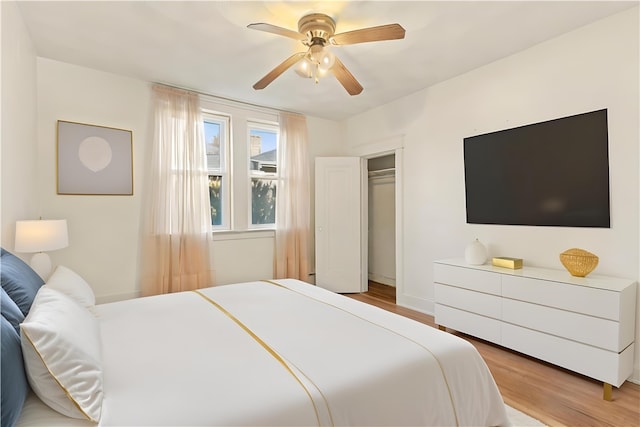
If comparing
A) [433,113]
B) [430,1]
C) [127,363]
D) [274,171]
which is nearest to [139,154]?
[274,171]

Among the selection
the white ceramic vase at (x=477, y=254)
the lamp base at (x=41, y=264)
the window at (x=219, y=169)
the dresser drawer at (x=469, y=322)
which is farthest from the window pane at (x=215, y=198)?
the white ceramic vase at (x=477, y=254)

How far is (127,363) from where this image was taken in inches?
50.5

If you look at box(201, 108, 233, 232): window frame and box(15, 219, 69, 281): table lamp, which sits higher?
box(201, 108, 233, 232): window frame

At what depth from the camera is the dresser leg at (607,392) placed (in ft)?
6.63

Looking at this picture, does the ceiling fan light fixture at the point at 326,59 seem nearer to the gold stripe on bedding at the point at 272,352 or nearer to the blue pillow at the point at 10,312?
the gold stripe on bedding at the point at 272,352

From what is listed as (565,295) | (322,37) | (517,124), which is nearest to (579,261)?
(565,295)

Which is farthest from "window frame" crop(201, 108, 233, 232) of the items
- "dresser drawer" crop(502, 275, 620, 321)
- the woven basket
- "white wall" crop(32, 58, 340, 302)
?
the woven basket

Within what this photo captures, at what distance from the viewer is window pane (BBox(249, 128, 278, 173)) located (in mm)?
4340

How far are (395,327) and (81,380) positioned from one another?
1.35 metres

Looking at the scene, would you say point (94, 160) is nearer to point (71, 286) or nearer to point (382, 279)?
point (71, 286)

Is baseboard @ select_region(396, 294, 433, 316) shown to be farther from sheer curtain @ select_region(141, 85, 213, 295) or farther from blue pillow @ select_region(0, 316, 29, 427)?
blue pillow @ select_region(0, 316, 29, 427)

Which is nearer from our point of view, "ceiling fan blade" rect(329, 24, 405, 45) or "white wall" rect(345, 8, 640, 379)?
"ceiling fan blade" rect(329, 24, 405, 45)

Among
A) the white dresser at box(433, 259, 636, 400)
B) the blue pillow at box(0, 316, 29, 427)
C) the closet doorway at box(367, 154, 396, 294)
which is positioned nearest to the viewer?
the blue pillow at box(0, 316, 29, 427)

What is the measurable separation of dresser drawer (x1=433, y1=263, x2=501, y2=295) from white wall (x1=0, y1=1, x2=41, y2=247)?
3415 mm
